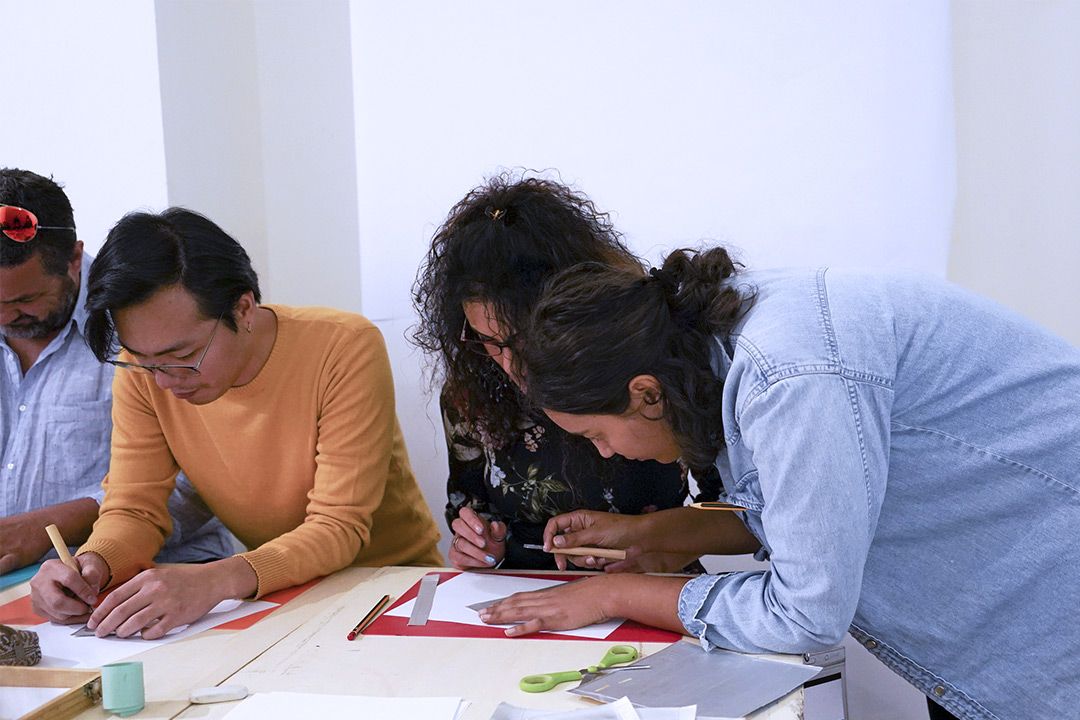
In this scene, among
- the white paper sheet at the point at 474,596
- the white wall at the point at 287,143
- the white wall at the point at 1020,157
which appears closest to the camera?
the white paper sheet at the point at 474,596

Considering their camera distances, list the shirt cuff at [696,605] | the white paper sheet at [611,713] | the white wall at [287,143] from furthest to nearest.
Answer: the white wall at [287,143] → the shirt cuff at [696,605] → the white paper sheet at [611,713]

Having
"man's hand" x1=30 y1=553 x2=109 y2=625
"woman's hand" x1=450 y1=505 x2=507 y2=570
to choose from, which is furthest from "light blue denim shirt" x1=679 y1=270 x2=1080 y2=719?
"man's hand" x1=30 y1=553 x2=109 y2=625

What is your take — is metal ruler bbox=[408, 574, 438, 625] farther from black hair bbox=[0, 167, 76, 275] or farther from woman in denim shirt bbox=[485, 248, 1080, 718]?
black hair bbox=[0, 167, 76, 275]

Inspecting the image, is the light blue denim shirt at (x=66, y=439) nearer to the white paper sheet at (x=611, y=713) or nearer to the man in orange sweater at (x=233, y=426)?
the man in orange sweater at (x=233, y=426)

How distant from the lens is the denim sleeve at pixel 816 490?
3.32 ft

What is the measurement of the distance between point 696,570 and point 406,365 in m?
0.97

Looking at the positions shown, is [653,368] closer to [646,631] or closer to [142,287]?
[646,631]

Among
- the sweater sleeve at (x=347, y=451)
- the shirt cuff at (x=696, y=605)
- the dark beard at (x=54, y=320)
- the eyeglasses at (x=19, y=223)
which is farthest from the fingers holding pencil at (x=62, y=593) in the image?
the shirt cuff at (x=696, y=605)

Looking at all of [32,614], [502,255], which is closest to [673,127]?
[502,255]

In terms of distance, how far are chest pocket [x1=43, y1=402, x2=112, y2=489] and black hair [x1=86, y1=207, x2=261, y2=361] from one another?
27 centimetres

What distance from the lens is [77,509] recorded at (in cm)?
179

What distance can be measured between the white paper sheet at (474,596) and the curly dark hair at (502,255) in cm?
35

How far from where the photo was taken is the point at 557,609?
1.29m

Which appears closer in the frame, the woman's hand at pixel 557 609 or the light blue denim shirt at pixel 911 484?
the light blue denim shirt at pixel 911 484
